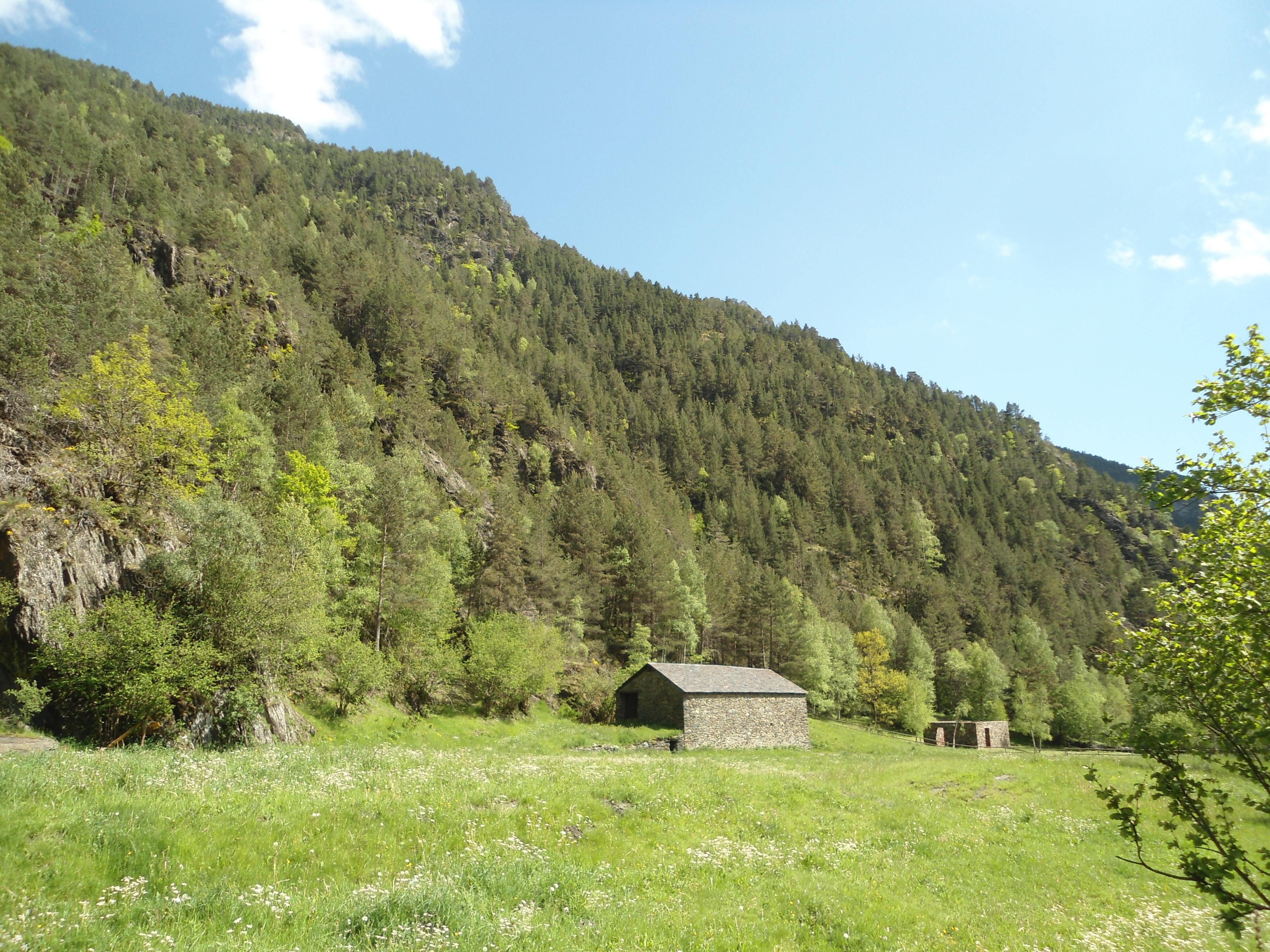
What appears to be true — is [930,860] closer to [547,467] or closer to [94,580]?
[94,580]

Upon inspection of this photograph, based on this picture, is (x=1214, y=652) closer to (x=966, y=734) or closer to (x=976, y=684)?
(x=966, y=734)

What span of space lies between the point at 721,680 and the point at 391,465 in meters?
37.8

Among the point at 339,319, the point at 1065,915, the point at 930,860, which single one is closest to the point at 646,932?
the point at 1065,915

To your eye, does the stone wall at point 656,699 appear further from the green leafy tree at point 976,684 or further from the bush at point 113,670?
the green leafy tree at point 976,684

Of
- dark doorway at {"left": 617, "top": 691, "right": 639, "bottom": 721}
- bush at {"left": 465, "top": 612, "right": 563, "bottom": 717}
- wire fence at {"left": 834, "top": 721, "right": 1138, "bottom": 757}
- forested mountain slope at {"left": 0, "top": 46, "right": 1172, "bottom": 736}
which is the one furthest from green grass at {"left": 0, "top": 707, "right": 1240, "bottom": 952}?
wire fence at {"left": 834, "top": 721, "right": 1138, "bottom": 757}

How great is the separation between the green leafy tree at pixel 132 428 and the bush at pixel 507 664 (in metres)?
Result: 22.5

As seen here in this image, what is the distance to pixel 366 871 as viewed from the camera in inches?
402

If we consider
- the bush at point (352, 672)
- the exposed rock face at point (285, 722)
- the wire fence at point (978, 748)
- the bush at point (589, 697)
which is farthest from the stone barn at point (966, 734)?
the exposed rock face at point (285, 722)

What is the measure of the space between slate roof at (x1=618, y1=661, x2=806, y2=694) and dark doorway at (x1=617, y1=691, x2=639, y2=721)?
1.54m

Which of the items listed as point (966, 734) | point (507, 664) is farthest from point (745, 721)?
point (966, 734)

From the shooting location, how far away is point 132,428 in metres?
35.4

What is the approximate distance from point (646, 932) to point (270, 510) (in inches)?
1826

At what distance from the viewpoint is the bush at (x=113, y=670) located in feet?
71.7

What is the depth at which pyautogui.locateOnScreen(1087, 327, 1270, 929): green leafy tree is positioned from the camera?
580cm
